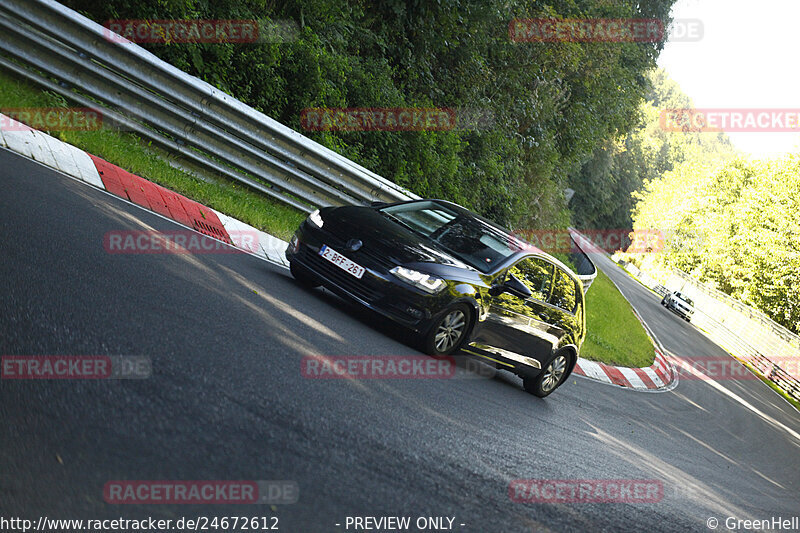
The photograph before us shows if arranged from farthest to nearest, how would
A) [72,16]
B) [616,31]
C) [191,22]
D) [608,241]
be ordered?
[608,241]
[616,31]
[191,22]
[72,16]

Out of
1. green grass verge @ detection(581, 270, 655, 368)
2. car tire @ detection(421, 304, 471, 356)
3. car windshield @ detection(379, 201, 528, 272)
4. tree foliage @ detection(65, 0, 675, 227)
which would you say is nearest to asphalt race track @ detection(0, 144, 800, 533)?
car tire @ detection(421, 304, 471, 356)

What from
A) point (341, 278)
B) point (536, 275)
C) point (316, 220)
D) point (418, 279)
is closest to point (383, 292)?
point (418, 279)

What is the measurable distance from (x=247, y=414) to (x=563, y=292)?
6130mm

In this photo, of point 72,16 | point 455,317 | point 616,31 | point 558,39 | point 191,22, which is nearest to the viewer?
point 455,317

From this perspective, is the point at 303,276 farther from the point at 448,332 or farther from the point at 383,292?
the point at 448,332

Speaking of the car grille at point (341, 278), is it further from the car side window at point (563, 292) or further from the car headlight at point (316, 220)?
the car side window at point (563, 292)

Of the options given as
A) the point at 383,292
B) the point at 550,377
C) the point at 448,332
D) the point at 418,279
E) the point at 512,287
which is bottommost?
the point at 550,377

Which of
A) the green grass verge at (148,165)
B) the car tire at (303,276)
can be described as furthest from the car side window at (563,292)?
the green grass verge at (148,165)

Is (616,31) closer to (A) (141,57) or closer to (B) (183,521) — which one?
(A) (141,57)

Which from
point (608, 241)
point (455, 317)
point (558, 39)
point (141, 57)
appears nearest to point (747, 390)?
point (558, 39)

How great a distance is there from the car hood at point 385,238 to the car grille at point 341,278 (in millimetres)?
301

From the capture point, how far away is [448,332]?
745cm

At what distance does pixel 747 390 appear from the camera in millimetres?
23453

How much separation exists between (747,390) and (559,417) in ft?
60.2
